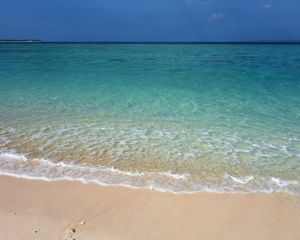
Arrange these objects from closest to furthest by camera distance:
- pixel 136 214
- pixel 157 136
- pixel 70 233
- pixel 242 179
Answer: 1. pixel 70 233
2. pixel 136 214
3. pixel 242 179
4. pixel 157 136

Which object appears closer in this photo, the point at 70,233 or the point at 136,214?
the point at 70,233

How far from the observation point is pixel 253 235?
139 inches

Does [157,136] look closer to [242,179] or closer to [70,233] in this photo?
[242,179]

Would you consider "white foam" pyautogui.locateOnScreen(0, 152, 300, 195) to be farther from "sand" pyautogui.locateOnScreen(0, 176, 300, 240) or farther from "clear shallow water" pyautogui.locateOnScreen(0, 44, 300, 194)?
"sand" pyautogui.locateOnScreen(0, 176, 300, 240)

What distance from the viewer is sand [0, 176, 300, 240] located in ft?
11.6

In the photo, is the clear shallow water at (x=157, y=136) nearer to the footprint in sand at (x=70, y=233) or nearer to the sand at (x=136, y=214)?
the sand at (x=136, y=214)

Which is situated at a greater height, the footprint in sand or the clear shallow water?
the footprint in sand

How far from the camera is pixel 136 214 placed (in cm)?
393

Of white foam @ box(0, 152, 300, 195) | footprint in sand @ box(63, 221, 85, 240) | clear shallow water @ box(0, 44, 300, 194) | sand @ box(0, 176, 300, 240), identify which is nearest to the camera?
footprint in sand @ box(63, 221, 85, 240)

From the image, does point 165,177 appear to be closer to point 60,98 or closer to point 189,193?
point 189,193

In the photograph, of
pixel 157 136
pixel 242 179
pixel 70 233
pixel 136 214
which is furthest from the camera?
pixel 157 136

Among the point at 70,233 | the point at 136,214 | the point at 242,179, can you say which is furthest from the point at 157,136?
the point at 70,233

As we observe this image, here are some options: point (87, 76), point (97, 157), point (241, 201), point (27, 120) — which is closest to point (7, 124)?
point (27, 120)

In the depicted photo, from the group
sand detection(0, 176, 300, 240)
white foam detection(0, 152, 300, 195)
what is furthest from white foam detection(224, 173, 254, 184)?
sand detection(0, 176, 300, 240)
